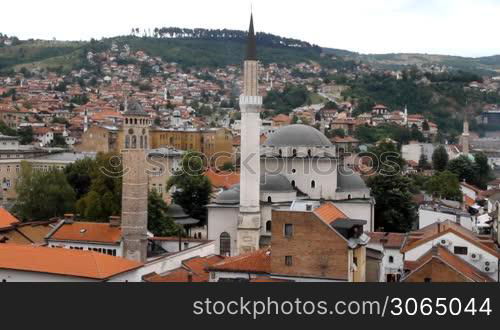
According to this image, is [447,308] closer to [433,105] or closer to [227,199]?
[227,199]

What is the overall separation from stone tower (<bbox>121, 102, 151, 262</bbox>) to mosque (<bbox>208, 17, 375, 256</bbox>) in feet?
16.2

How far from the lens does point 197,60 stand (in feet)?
494

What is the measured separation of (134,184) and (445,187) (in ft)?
94.0

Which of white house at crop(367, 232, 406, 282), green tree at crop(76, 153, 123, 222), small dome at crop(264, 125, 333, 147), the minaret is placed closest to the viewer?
white house at crop(367, 232, 406, 282)

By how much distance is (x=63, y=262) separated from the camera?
22.9m

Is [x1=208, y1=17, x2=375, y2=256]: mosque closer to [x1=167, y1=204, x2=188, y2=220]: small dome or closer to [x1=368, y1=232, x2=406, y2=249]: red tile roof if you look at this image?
[x1=368, y1=232, x2=406, y2=249]: red tile roof

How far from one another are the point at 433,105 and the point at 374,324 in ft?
313

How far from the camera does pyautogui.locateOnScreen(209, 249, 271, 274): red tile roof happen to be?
22.8 m

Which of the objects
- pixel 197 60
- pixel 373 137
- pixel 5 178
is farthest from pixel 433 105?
pixel 5 178

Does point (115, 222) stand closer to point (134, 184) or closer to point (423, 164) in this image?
point (134, 184)

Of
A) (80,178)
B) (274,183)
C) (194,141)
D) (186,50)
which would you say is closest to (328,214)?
Answer: (274,183)

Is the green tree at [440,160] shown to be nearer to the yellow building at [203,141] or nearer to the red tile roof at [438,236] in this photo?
the yellow building at [203,141]

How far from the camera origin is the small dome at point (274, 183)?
33.8 m

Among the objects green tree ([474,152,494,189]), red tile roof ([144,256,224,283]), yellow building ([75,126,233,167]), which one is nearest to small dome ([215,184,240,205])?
red tile roof ([144,256,224,283])
